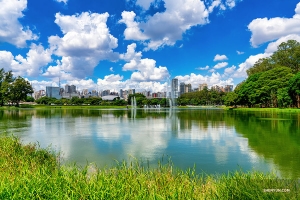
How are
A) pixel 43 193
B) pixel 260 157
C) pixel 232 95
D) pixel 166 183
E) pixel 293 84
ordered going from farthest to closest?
pixel 232 95, pixel 293 84, pixel 260 157, pixel 166 183, pixel 43 193

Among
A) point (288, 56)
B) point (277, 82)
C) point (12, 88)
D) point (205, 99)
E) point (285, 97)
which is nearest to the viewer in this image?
point (285, 97)

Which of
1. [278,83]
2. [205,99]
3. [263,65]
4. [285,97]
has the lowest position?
[285,97]

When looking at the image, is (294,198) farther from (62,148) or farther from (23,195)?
(62,148)

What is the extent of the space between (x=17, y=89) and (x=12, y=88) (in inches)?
62.3

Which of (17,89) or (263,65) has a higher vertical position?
(263,65)

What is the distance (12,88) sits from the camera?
85562 millimetres

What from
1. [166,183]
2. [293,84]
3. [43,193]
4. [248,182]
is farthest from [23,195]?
[293,84]

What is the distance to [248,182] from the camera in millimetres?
5328

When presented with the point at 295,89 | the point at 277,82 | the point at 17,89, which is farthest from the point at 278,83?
the point at 17,89

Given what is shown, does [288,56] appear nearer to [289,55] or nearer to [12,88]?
[289,55]

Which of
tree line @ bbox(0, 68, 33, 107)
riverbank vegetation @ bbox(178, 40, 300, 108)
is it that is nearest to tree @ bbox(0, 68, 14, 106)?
tree line @ bbox(0, 68, 33, 107)

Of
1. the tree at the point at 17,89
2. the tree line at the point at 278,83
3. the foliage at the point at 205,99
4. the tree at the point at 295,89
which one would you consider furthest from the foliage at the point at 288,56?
the tree at the point at 17,89

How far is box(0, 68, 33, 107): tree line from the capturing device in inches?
3317

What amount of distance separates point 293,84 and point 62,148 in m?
46.9
